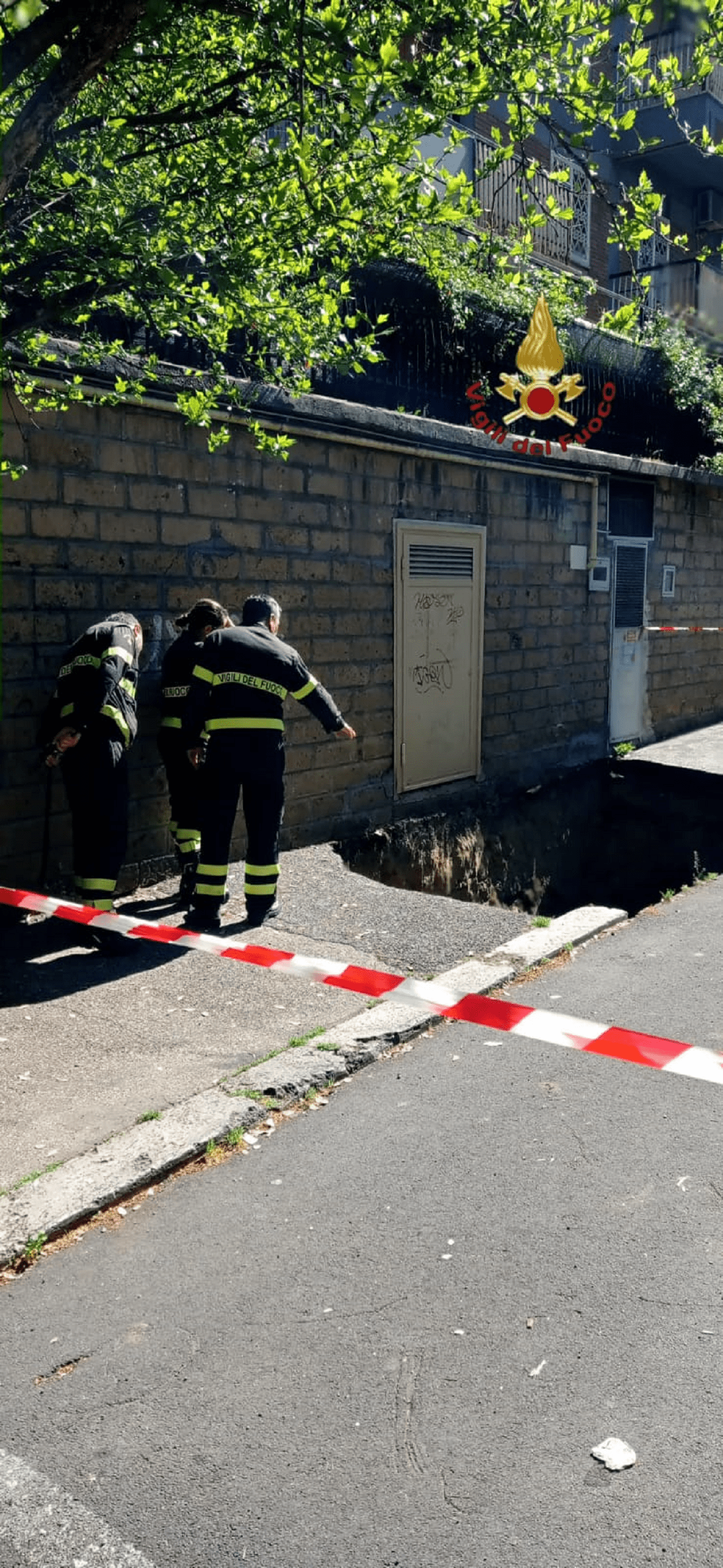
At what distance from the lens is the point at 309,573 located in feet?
27.7

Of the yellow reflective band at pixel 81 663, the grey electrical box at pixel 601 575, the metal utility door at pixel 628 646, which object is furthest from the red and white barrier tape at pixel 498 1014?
the metal utility door at pixel 628 646

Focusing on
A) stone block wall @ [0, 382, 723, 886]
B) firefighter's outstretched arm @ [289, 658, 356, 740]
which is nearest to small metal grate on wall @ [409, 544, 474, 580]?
stone block wall @ [0, 382, 723, 886]

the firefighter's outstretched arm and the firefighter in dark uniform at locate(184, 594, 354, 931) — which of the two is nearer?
the firefighter in dark uniform at locate(184, 594, 354, 931)

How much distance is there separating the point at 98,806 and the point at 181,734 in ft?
3.47

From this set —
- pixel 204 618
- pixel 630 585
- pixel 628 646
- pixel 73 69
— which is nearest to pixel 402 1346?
pixel 73 69

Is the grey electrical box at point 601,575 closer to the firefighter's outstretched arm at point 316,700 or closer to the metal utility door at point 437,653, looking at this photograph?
the metal utility door at point 437,653

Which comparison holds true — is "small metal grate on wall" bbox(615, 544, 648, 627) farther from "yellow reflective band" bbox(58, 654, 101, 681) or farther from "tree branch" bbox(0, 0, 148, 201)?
"tree branch" bbox(0, 0, 148, 201)

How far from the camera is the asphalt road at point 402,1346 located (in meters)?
2.48

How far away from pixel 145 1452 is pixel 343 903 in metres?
4.67

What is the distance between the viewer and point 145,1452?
2684 millimetres

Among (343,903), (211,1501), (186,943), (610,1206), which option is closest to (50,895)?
(343,903)

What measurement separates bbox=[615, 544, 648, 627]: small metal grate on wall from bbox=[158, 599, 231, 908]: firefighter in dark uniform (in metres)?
6.98

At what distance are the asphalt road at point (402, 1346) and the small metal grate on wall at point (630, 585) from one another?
918 cm

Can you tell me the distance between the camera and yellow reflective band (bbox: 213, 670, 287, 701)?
652 centimetres
